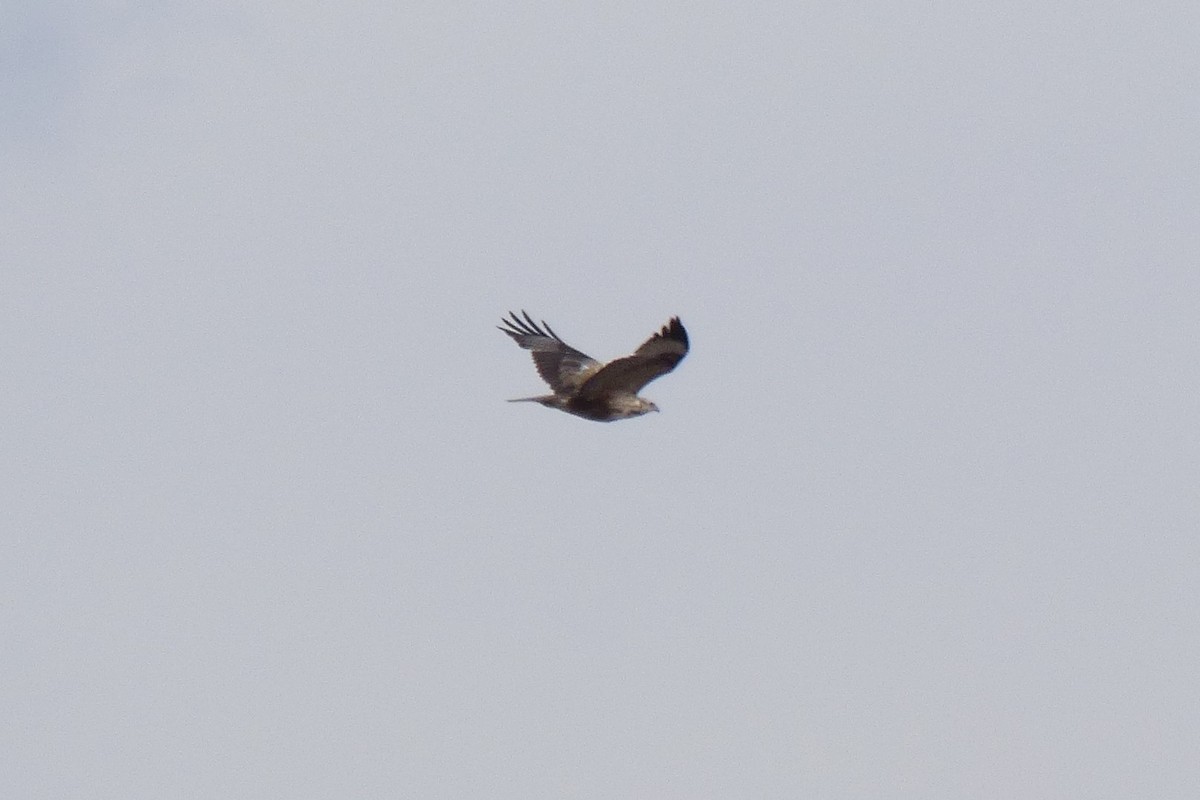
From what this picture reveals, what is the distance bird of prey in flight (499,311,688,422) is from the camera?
26547 millimetres

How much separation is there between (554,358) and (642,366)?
11.7ft

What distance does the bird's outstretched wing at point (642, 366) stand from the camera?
1038 inches

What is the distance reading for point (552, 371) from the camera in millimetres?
29891

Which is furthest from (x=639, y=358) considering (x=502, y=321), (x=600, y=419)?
(x=502, y=321)

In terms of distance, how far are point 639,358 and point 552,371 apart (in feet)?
11.3

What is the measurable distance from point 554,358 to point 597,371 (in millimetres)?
2650

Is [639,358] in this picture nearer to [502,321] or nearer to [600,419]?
[600,419]

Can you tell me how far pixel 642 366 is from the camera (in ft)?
88.5

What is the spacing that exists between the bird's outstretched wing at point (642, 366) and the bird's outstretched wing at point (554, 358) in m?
0.44

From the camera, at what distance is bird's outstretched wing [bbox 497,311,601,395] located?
29.2 m

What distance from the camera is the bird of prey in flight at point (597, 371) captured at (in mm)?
26547

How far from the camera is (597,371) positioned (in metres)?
27.8

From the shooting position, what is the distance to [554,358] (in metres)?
30.3

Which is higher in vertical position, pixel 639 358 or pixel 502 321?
pixel 502 321
